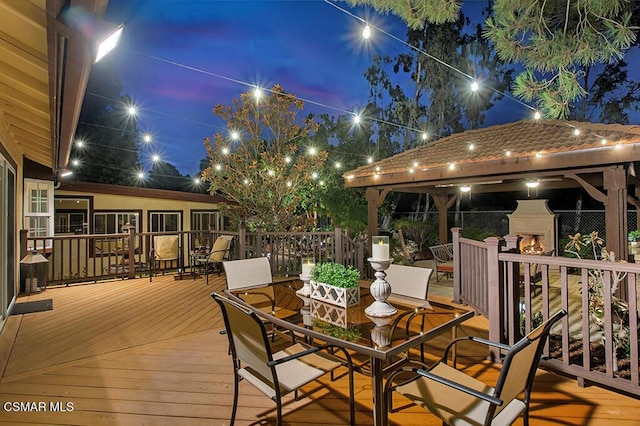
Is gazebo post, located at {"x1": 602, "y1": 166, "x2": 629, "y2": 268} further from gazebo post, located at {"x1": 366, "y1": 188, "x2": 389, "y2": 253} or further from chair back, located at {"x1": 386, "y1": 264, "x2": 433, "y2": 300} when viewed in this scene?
gazebo post, located at {"x1": 366, "y1": 188, "x2": 389, "y2": 253}

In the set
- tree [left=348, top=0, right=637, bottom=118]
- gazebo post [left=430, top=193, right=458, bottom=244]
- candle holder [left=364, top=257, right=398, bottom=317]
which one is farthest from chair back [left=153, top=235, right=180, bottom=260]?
gazebo post [left=430, top=193, right=458, bottom=244]

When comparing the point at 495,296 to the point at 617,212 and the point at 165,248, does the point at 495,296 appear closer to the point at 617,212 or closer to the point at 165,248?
the point at 617,212

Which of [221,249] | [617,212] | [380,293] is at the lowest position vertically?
[221,249]

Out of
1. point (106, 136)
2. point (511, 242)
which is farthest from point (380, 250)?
point (106, 136)

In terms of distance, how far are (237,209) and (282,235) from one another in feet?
12.3

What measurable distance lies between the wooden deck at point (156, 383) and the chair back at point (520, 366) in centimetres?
72

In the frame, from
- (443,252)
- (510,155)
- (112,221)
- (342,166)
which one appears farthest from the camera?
(342,166)

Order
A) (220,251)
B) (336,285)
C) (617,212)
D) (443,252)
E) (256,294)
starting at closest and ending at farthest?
(336,285) → (256,294) → (617,212) → (220,251) → (443,252)

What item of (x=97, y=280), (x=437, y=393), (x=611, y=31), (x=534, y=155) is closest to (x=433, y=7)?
(x=611, y=31)

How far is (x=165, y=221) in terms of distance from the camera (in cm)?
1123

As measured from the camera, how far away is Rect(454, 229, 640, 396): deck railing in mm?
2260

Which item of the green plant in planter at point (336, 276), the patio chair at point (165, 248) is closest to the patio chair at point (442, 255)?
the green plant in planter at point (336, 276)

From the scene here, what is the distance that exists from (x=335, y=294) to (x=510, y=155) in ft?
13.7

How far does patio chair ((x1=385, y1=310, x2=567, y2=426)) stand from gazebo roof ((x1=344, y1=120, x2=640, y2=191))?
3837 mm
